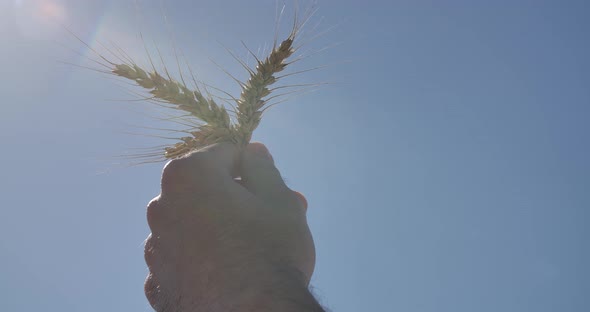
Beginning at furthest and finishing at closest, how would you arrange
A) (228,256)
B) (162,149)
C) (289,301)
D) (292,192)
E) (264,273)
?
1. (162,149)
2. (292,192)
3. (228,256)
4. (264,273)
5. (289,301)

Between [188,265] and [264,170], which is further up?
[264,170]

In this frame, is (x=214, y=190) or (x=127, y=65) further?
(x=127, y=65)

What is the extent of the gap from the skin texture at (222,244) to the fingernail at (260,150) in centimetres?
37

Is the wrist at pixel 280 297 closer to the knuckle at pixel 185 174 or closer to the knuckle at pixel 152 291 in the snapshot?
the knuckle at pixel 152 291

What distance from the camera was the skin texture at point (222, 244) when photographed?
5.30 ft

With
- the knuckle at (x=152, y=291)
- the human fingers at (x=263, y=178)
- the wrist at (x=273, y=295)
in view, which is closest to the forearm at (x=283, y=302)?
the wrist at (x=273, y=295)

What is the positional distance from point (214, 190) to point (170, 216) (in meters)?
0.26

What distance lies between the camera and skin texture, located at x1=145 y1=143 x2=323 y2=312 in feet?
5.30

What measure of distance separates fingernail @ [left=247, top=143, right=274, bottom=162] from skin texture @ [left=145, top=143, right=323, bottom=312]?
1.22 feet

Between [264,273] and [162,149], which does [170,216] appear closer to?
[264,273]

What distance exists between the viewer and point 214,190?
201cm

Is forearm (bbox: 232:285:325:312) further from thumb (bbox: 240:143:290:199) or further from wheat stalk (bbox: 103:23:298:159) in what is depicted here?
wheat stalk (bbox: 103:23:298:159)

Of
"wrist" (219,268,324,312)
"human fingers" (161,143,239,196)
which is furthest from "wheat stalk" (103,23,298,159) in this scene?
"wrist" (219,268,324,312)

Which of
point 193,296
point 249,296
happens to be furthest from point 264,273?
point 193,296
